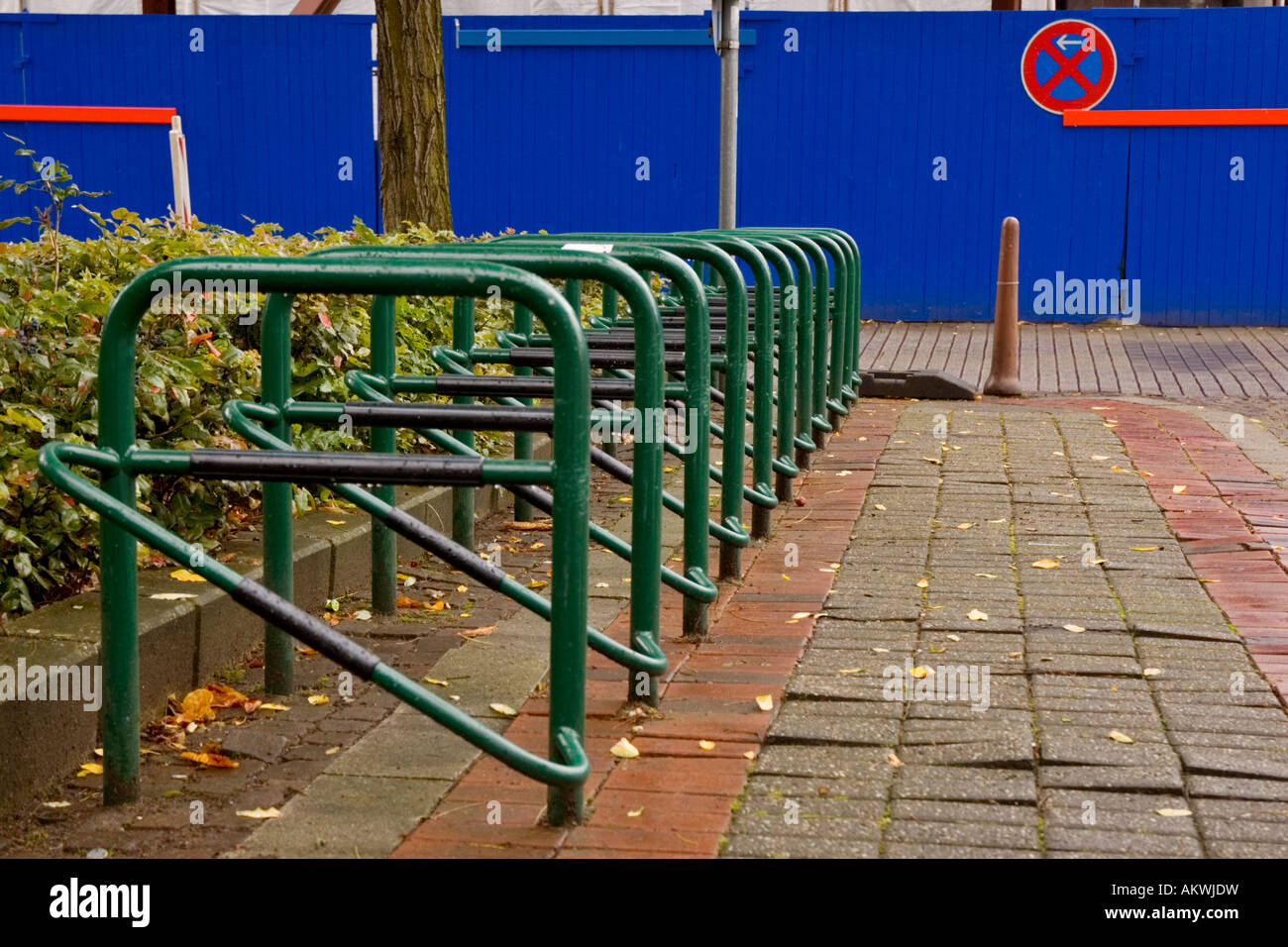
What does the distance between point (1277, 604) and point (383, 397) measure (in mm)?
2543

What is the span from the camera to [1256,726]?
3508 mm

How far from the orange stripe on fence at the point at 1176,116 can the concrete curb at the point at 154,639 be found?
33.0ft

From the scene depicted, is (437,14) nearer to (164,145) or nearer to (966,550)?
(966,550)

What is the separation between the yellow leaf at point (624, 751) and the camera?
3.34 meters

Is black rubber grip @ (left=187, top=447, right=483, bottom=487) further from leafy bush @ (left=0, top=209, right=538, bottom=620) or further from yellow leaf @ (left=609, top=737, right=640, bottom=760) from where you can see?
leafy bush @ (left=0, top=209, right=538, bottom=620)

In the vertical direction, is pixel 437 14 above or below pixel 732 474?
above

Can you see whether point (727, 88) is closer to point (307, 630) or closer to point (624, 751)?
point (624, 751)

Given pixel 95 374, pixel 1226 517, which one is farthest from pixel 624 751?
pixel 1226 517

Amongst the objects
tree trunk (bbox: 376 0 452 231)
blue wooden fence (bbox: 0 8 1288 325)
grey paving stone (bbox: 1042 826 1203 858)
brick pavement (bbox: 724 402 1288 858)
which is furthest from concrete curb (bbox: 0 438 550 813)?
blue wooden fence (bbox: 0 8 1288 325)

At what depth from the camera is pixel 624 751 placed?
3.36 metres

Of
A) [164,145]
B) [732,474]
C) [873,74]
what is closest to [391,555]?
[732,474]

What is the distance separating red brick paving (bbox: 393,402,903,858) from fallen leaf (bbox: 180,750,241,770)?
0.51 m

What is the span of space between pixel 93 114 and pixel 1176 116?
9.47 meters

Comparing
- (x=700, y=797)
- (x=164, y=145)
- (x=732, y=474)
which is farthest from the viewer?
(x=164, y=145)
